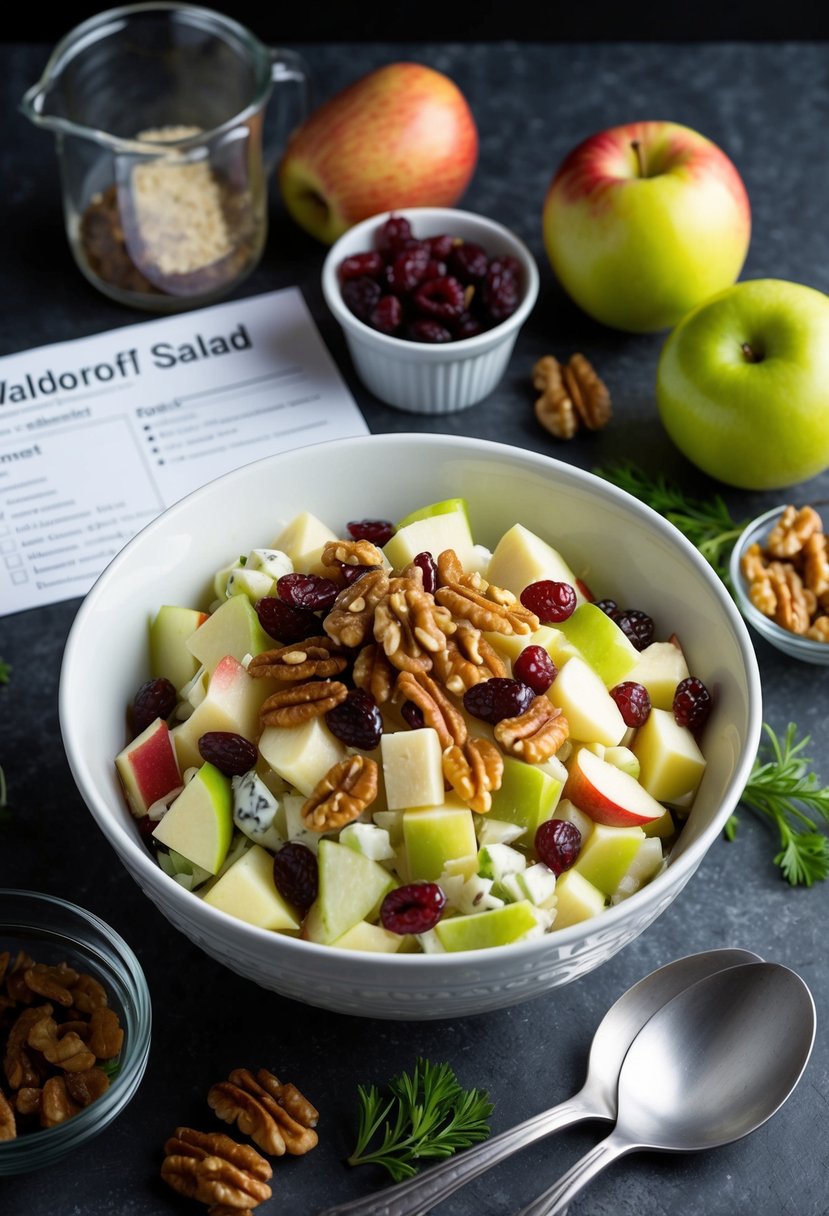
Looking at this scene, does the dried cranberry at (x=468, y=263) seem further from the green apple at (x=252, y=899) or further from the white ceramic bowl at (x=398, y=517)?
the green apple at (x=252, y=899)

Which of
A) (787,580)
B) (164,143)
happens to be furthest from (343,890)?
(164,143)

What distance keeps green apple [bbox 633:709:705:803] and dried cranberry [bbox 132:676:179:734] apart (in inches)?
18.6

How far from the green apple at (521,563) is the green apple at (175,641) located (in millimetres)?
319

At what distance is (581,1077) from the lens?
1.22m

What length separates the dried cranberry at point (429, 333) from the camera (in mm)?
1720

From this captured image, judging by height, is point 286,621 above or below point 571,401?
above

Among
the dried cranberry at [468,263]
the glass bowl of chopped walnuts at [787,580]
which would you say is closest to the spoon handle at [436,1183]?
the glass bowl of chopped walnuts at [787,580]

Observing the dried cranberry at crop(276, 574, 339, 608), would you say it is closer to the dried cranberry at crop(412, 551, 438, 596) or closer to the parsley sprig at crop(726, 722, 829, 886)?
the dried cranberry at crop(412, 551, 438, 596)

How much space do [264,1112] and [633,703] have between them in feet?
1.70

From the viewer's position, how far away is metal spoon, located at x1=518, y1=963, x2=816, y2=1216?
1150mm

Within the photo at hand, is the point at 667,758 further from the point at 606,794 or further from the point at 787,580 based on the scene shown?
the point at 787,580

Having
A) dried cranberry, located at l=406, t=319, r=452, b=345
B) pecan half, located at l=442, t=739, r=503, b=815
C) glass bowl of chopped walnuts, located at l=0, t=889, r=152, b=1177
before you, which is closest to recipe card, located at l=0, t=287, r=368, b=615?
dried cranberry, located at l=406, t=319, r=452, b=345

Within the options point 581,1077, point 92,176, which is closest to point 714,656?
point 581,1077

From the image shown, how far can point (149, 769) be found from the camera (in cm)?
122
